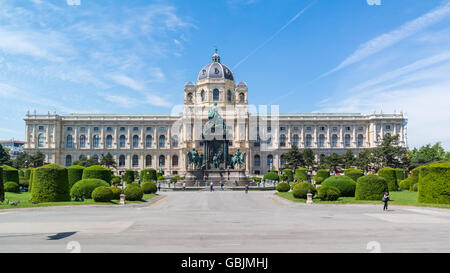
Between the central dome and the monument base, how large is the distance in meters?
52.7

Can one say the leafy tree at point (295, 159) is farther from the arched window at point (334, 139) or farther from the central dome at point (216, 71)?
the central dome at point (216, 71)

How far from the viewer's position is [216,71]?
93.9m

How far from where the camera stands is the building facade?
306ft

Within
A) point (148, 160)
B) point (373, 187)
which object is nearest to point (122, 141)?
point (148, 160)

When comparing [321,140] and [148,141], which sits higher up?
[321,140]

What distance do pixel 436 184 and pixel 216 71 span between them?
75.5 metres

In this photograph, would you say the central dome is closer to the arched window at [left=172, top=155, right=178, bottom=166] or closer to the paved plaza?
the arched window at [left=172, top=155, right=178, bottom=166]

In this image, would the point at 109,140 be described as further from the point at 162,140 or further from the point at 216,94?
the point at 216,94

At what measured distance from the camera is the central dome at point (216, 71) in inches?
3674

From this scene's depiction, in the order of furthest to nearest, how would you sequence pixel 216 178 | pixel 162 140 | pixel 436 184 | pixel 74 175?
pixel 162 140
pixel 216 178
pixel 74 175
pixel 436 184

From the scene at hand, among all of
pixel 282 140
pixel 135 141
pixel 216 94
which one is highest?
pixel 216 94

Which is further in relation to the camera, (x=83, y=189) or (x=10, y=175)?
(x=10, y=175)

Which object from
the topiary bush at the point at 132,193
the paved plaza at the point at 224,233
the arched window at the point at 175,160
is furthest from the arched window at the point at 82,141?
the paved plaza at the point at 224,233

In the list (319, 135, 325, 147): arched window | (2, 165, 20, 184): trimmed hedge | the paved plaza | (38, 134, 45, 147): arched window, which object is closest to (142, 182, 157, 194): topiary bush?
the paved plaza
